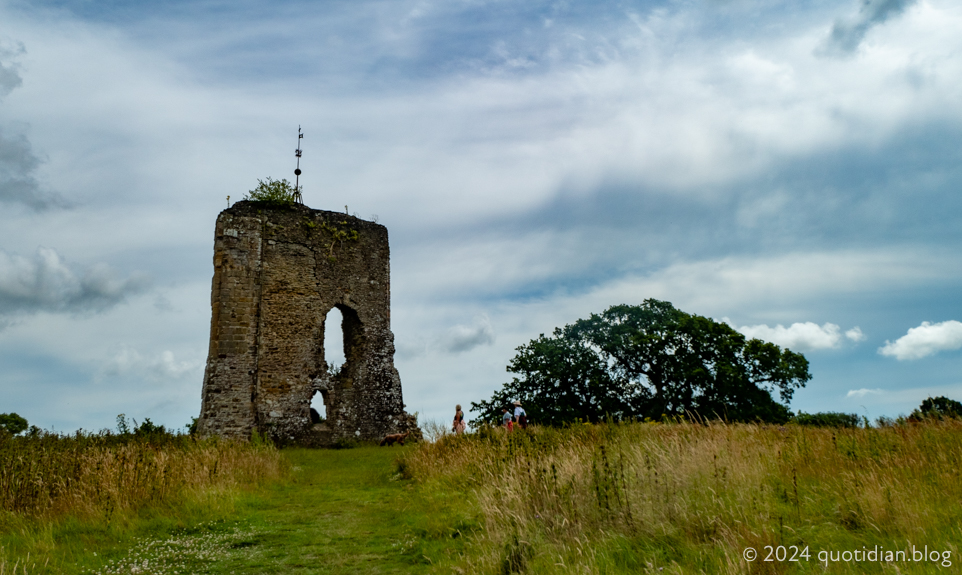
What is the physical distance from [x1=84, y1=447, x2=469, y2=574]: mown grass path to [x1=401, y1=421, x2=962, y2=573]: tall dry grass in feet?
2.40

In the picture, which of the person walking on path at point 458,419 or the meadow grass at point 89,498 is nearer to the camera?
the meadow grass at point 89,498

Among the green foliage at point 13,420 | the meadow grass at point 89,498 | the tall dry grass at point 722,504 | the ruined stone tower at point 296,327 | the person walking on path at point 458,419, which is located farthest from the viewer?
the green foliage at point 13,420

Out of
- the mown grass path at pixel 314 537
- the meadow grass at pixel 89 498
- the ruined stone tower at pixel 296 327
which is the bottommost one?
the mown grass path at pixel 314 537

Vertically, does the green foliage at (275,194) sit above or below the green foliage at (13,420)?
above

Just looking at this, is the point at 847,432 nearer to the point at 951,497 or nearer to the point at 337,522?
the point at 951,497

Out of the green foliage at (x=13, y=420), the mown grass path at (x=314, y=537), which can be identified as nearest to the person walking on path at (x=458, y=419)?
the mown grass path at (x=314, y=537)

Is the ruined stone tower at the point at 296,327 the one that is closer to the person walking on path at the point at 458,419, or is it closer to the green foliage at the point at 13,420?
the person walking on path at the point at 458,419

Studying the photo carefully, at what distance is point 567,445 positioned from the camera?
8.77m

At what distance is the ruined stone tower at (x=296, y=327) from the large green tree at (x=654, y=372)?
300 inches

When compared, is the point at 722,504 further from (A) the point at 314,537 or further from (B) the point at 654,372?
(B) the point at 654,372

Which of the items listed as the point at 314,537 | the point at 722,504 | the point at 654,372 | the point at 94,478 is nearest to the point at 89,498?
the point at 94,478

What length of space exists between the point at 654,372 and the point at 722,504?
23278 millimetres

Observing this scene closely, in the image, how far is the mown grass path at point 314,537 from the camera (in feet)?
19.6

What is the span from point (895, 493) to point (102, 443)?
1213cm
